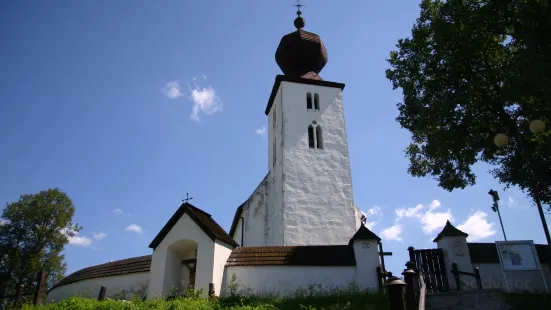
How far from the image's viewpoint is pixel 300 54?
1045 inches

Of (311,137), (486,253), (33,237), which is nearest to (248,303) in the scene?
(486,253)

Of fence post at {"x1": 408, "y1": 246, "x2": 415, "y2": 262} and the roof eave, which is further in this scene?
the roof eave

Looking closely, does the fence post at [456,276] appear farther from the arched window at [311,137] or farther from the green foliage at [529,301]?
the arched window at [311,137]

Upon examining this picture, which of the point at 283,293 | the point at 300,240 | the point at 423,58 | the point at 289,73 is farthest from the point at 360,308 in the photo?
the point at 289,73

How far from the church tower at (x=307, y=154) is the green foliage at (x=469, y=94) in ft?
17.8

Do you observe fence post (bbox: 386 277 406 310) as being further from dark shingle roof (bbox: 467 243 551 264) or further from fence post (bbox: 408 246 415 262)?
dark shingle roof (bbox: 467 243 551 264)

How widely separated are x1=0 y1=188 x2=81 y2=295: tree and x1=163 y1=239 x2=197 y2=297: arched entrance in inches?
606

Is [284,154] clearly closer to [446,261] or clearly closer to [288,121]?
[288,121]

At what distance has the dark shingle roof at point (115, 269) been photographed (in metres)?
16.2

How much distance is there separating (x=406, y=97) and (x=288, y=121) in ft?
26.3

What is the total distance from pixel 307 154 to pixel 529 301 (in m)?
13.3

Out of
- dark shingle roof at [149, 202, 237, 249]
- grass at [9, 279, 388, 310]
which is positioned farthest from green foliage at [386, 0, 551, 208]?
dark shingle roof at [149, 202, 237, 249]

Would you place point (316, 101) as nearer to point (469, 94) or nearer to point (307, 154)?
point (307, 154)

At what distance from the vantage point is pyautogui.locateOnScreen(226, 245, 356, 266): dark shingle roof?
14.9 m
